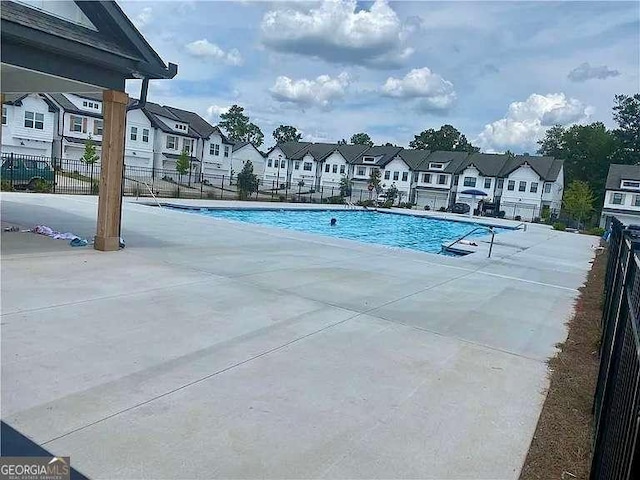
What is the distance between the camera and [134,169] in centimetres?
4003

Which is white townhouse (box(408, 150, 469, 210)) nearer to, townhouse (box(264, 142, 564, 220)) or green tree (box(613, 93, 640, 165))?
townhouse (box(264, 142, 564, 220))

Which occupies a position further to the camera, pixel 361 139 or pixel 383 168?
pixel 361 139

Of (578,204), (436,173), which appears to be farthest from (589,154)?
(578,204)

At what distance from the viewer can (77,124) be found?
36.3 metres

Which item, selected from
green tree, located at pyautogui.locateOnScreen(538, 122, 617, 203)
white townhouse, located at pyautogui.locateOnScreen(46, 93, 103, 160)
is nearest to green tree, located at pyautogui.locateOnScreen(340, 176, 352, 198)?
white townhouse, located at pyautogui.locateOnScreen(46, 93, 103, 160)

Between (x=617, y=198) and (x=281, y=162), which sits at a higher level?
(x=281, y=162)

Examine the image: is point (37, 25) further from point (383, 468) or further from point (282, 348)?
point (383, 468)

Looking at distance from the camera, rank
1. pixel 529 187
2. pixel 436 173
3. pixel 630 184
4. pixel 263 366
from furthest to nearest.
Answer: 1. pixel 436 173
2. pixel 529 187
3. pixel 630 184
4. pixel 263 366

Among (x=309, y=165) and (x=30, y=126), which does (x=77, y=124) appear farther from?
(x=309, y=165)

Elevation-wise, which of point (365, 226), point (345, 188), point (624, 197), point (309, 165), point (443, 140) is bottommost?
point (365, 226)

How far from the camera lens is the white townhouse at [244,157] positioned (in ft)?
180

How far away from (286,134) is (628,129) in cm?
5324

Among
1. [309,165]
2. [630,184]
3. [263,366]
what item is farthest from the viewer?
[309,165]

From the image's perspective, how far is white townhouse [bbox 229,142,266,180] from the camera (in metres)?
54.9
